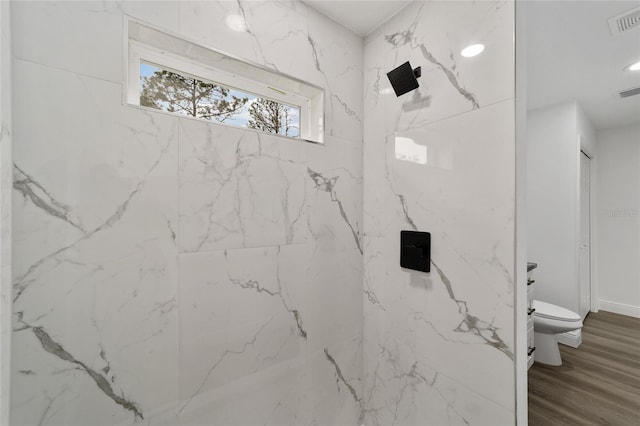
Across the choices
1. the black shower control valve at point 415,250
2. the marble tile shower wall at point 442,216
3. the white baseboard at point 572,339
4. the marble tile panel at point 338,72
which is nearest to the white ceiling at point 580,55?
the marble tile shower wall at point 442,216

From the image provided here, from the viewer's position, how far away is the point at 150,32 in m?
0.96

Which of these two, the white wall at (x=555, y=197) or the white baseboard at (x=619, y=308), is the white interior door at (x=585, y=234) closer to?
the white baseboard at (x=619, y=308)

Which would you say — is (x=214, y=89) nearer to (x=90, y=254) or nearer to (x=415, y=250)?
(x=90, y=254)

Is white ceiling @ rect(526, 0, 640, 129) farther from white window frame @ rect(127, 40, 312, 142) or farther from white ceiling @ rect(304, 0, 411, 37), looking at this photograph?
white window frame @ rect(127, 40, 312, 142)

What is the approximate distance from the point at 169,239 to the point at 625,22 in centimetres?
281

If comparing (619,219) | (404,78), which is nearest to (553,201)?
(619,219)

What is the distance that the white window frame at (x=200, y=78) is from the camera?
0.99 m

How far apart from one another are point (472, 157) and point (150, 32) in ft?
4.36

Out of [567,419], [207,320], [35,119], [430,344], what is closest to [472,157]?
[430,344]

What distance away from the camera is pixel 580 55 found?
200 centimetres

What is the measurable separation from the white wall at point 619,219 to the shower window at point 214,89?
4469 millimetres

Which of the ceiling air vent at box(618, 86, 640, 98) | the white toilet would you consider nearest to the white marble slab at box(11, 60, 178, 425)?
the white toilet

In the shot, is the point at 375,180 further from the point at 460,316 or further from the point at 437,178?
the point at 460,316

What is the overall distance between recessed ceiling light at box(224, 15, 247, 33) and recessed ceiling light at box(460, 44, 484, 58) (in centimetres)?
95
